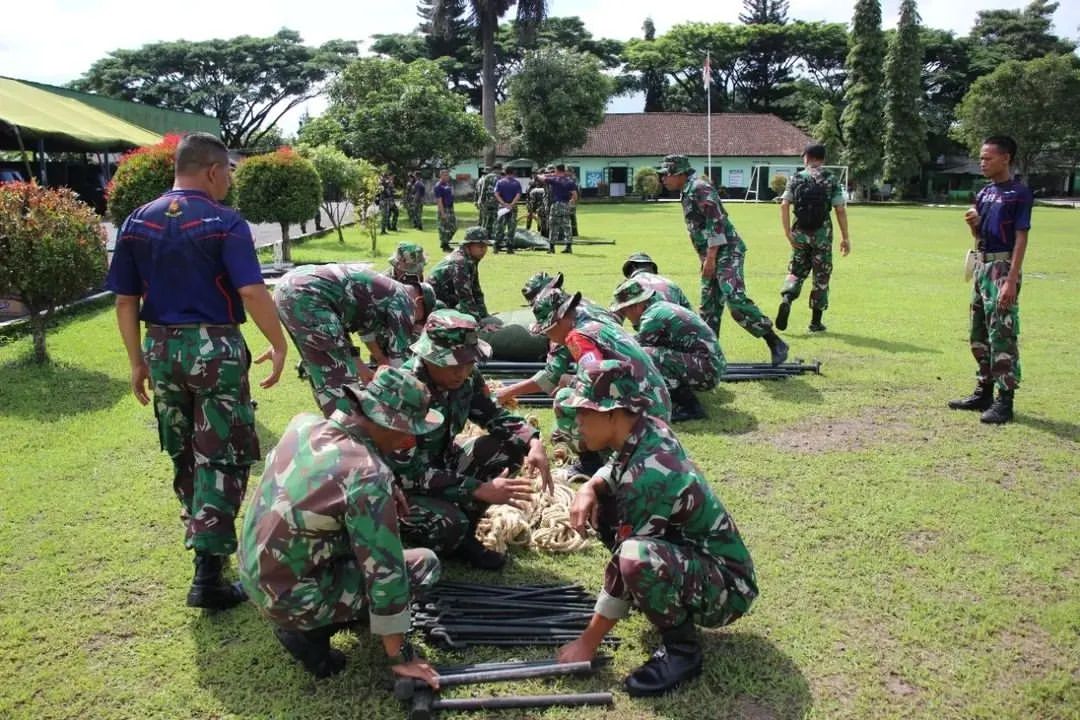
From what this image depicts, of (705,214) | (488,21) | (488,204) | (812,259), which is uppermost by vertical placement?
(488,21)

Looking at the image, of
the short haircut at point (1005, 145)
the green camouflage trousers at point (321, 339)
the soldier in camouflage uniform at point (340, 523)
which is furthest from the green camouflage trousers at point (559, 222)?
the soldier in camouflage uniform at point (340, 523)

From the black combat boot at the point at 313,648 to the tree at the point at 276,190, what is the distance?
13.7 meters

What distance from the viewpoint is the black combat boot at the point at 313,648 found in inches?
132

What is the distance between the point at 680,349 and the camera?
6730mm

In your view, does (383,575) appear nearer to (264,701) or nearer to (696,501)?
(264,701)

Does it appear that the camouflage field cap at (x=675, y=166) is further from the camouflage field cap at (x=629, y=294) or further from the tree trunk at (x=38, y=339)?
the tree trunk at (x=38, y=339)

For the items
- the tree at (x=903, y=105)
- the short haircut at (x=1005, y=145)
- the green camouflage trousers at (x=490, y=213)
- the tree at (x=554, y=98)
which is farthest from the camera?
the tree at (x=903, y=105)

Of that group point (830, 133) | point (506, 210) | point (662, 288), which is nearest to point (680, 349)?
point (662, 288)

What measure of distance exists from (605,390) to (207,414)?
6.32 feet

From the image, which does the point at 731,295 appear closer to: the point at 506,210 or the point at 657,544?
the point at 657,544

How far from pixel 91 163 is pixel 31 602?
3169 centimetres

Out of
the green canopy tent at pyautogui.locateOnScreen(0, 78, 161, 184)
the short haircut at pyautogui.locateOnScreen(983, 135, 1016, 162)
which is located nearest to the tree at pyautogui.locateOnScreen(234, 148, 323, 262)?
the green canopy tent at pyautogui.locateOnScreen(0, 78, 161, 184)

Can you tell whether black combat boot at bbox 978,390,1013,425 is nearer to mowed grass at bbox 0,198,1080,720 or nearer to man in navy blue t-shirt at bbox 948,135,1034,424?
man in navy blue t-shirt at bbox 948,135,1034,424

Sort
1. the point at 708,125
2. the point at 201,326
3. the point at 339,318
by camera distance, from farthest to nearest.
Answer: the point at 708,125 → the point at 339,318 → the point at 201,326
